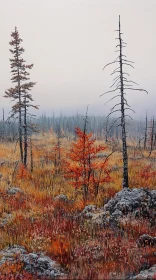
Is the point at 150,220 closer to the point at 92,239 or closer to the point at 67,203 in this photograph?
the point at 92,239

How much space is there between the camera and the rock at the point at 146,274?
16.5ft

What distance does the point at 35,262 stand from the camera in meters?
6.45

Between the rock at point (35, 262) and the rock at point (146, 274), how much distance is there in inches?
60.2

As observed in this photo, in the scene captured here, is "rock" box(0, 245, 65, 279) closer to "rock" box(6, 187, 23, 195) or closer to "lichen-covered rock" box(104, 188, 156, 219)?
"lichen-covered rock" box(104, 188, 156, 219)

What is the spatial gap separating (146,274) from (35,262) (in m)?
2.50

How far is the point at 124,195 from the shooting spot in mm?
11219

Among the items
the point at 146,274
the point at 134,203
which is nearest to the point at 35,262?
the point at 146,274

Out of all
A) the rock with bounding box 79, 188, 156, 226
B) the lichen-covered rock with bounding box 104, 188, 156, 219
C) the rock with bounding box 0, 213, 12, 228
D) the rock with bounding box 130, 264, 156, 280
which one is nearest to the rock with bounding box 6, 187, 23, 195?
the rock with bounding box 0, 213, 12, 228

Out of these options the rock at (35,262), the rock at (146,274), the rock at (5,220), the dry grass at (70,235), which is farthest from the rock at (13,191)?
the rock at (146,274)

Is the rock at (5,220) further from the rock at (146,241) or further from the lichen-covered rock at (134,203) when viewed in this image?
the rock at (146,241)

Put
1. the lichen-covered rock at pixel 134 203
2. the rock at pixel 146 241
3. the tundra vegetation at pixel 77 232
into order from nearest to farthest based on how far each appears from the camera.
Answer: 1. the tundra vegetation at pixel 77 232
2. the rock at pixel 146 241
3. the lichen-covered rock at pixel 134 203

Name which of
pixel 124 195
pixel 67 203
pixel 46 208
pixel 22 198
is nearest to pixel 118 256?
pixel 124 195

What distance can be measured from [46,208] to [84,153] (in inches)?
143

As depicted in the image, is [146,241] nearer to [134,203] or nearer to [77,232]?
[77,232]
